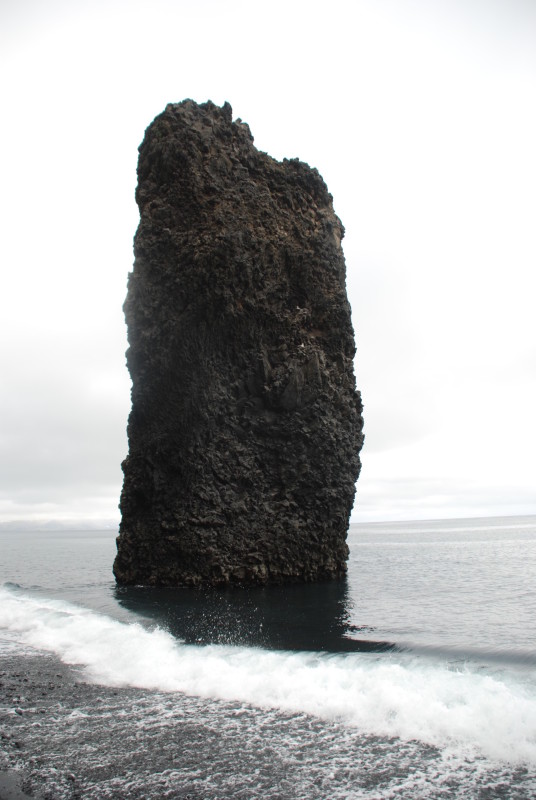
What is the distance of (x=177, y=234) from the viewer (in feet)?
86.1

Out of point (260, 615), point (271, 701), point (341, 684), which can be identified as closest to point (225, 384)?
point (260, 615)

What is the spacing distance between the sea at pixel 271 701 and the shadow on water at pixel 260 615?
12cm

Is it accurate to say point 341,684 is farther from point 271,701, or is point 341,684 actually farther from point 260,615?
point 260,615

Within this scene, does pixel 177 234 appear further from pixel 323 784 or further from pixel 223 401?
pixel 323 784

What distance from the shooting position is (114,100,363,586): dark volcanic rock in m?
25.6

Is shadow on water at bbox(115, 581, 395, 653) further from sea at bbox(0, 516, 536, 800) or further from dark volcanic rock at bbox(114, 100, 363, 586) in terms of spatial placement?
dark volcanic rock at bbox(114, 100, 363, 586)

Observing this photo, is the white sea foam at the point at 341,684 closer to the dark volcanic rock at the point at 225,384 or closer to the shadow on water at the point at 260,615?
the shadow on water at the point at 260,615

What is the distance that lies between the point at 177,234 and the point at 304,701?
68.8 feet

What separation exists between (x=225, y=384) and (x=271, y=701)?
16.9 metres

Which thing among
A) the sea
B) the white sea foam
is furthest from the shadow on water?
the white sea foam

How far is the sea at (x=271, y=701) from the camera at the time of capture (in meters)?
7.52

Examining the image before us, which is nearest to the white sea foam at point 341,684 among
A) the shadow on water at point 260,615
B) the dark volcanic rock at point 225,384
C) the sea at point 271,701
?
the sea at point 271,701

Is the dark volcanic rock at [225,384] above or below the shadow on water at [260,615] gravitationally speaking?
above

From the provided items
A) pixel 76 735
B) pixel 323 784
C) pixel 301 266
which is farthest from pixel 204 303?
pixel 323 784
